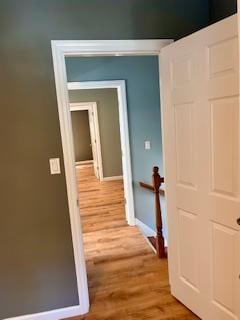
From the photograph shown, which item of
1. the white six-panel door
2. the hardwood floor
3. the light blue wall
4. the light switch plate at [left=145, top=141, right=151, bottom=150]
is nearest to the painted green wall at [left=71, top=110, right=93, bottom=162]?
the hardwood floor

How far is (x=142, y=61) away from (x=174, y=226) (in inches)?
104

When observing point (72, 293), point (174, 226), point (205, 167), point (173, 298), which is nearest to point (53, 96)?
point (205, 167)

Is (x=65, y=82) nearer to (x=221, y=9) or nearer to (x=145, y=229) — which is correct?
(x=221, y=9)

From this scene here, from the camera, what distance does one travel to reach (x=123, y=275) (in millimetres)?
2795

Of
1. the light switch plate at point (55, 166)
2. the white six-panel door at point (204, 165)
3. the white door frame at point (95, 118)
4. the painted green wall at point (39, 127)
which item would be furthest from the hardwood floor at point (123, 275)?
the white door frame at point (95, 118)

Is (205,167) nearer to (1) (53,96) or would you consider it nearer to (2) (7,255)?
(1) (53,96)

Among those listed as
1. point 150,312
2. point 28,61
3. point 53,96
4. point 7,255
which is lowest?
point 150,312

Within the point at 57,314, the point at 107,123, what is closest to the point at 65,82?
the point at 57,314

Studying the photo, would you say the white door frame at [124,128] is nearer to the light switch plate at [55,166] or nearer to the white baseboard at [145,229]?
the white baseboard at [145,229]

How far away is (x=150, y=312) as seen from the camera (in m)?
2.22

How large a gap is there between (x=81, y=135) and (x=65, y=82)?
8579mm

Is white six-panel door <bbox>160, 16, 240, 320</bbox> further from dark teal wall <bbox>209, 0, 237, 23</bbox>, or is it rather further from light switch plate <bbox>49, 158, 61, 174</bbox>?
light switch plate <bbox>49, 158, 61, 174</bbox>

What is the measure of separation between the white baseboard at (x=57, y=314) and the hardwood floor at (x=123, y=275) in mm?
50

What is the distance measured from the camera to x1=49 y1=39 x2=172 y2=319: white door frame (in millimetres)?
1997
